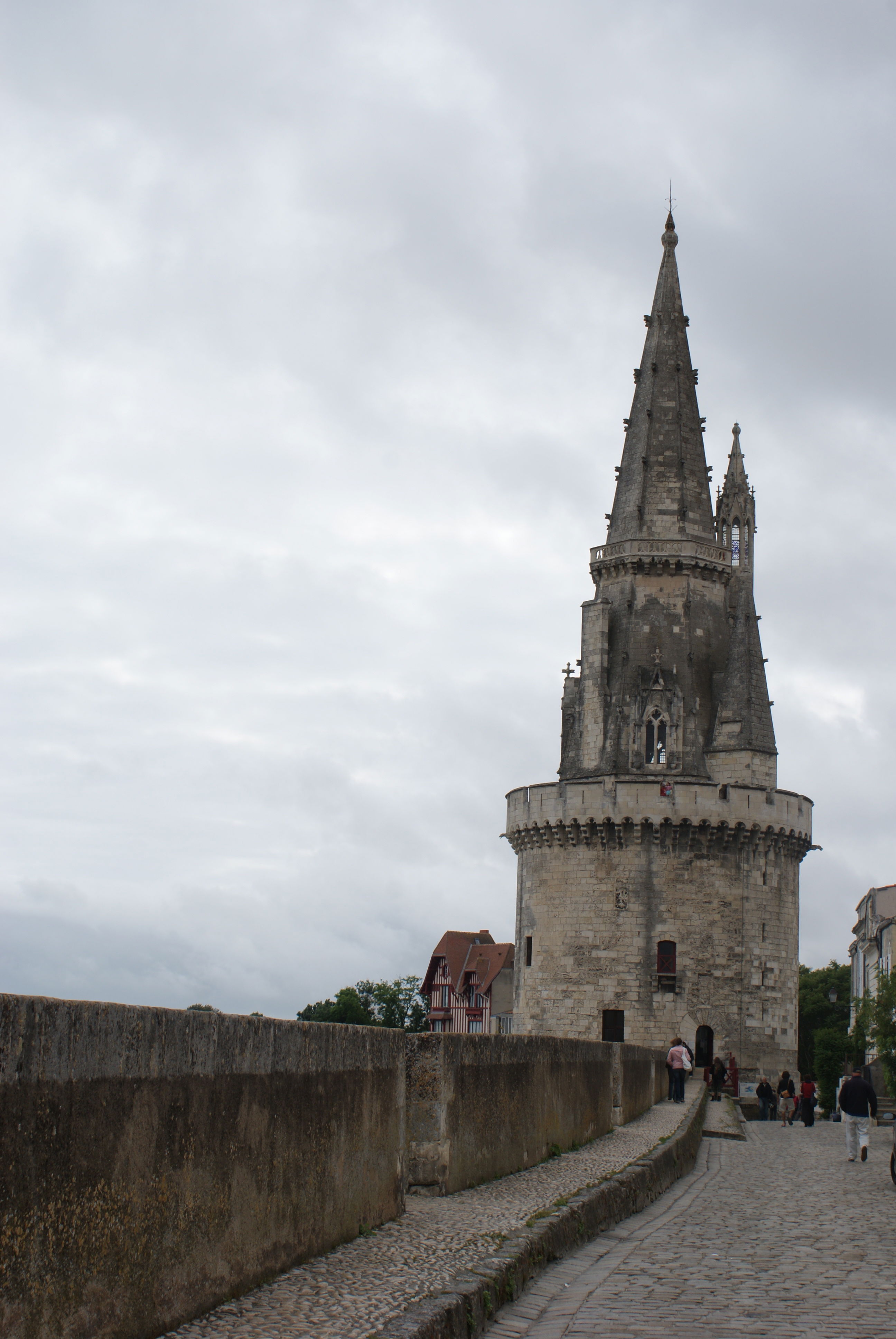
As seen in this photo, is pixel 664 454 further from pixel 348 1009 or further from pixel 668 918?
pixel 348 1009

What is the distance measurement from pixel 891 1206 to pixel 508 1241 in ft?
24.1

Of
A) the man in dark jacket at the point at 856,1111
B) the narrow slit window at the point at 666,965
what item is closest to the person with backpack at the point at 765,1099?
the narrow slit window at the point at 666,965

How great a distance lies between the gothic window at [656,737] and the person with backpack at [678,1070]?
1552 cm

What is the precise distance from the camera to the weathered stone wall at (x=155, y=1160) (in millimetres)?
4352

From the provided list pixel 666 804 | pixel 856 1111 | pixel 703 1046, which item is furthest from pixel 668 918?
pixel 856 1111

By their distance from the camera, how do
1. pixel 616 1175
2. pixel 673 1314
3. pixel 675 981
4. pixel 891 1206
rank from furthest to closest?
pixel 675 981, pixel 891 1206, pixel 616 1175, pixel 673 1314

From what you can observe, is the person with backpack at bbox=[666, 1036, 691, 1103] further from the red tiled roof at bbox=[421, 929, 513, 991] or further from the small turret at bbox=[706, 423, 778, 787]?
the red tiled roof at bbox=[421, 929, 513, 991]

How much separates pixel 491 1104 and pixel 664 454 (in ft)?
127

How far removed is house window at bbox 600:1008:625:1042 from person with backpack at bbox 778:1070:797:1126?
15.5 feet

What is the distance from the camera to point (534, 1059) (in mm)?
12914

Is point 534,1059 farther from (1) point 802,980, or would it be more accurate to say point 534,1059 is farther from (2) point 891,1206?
(1) point 802,980

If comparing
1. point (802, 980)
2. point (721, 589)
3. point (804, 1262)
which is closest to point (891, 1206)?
point (804, 1262)

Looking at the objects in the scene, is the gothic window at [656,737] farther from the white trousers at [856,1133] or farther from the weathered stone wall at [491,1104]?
the weathered stone wall at [491,1104]

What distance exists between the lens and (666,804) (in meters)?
43.3
